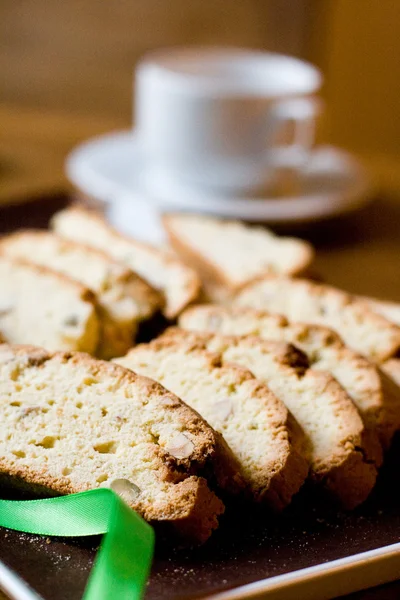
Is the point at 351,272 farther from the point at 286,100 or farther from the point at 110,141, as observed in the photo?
the point at 110,141

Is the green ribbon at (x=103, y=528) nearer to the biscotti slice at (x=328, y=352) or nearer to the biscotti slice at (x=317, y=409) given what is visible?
the biscotti slice at (x=317, y=409)

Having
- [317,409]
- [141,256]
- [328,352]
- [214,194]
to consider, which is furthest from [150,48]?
[317,409]

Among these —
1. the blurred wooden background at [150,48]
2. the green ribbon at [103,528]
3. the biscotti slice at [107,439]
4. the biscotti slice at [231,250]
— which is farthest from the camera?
the blurred wooden background at [150,48]

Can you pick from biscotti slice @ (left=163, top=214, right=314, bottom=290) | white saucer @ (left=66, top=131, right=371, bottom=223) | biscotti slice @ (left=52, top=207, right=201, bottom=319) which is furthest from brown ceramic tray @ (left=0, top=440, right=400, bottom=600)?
white saucer @ (left=66, top=131, right=371, bottom=223)

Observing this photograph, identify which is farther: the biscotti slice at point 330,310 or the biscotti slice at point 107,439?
the biscotti slice at point 330,310

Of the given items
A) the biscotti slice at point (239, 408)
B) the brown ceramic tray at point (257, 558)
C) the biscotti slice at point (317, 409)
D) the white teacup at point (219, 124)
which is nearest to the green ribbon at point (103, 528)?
the brown ceramic tray at point (257, 558)

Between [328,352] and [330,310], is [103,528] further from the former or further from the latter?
[330,310]

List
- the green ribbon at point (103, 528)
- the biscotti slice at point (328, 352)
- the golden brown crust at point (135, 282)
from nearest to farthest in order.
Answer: the green ribbon at point (103, 528), the biscotti slice at point (328, 352), the golden brown crust at point (135, 282)

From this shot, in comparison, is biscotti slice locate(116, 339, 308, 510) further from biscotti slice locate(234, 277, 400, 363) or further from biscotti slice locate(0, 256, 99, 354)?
biscotti slice locate(234, 277, 400, 363)
